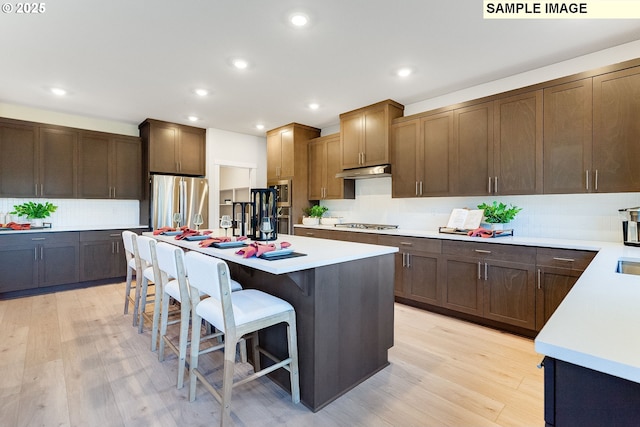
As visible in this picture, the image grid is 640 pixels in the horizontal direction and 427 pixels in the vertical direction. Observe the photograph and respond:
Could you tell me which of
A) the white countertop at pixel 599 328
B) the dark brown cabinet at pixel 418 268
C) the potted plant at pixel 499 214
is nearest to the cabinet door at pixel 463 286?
the dark brown cabinet at pixel 418 268

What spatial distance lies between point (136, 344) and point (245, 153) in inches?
160

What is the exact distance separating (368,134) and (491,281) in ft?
7.89

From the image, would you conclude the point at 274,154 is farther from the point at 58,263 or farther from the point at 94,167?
the point at 58,263

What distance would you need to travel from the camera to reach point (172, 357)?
2.41 meters

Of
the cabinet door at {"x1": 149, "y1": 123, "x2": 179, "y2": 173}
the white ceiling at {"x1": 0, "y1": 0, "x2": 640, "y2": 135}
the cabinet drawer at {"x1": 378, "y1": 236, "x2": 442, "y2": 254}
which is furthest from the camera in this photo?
the cabinet door at {"x1": 149, "y1": 123, "x2": 179, "y2": 173}

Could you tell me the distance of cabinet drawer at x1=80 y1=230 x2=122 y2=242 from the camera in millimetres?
4396

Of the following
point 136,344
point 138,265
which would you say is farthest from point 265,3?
point 136,344

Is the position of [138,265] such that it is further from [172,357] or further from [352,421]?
[352,421]

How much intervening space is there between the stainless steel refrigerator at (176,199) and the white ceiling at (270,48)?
1.37m

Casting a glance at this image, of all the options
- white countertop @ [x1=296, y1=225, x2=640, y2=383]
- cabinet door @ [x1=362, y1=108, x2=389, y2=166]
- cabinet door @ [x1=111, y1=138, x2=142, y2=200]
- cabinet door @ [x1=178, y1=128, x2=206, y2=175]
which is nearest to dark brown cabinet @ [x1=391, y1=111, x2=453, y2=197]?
cabinet door @ [x1=362, y1=108, x2=389, y2=166]

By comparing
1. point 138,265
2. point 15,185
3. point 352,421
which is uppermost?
point 15,185

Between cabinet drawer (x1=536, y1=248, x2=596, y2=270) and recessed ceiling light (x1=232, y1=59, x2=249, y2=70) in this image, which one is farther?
recessed ceiling light (x1=232, y1=59, x2=249, y2=70)

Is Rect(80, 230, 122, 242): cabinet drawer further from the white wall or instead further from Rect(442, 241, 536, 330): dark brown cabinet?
Rect(442, 241, 536, 330): dark brown cabinet

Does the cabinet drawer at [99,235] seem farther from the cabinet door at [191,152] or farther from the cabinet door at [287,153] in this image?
the cabinet door at [287,153]
